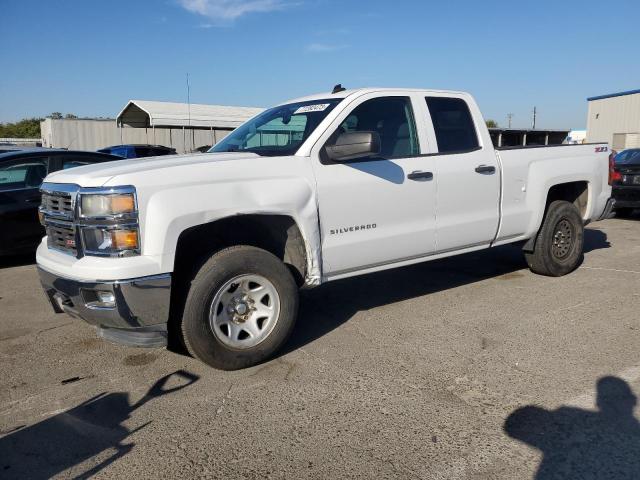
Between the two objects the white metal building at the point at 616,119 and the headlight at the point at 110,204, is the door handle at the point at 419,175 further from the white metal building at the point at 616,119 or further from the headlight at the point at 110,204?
the white metal building at the point at 616,119

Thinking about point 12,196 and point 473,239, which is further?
point 12,196

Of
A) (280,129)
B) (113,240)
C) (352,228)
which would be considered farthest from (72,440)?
(280,129)

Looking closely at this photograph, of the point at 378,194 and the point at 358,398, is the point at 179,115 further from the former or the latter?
the point at 358,398

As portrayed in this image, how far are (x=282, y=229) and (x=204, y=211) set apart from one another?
782mm

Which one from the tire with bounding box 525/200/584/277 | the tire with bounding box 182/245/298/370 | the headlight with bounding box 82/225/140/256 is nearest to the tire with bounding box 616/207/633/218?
the tire with bounding box 525/200/584/277

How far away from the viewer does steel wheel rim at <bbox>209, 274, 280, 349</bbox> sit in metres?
3.81

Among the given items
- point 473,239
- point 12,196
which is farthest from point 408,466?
point 12,196

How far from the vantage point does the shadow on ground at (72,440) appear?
9.23 ft

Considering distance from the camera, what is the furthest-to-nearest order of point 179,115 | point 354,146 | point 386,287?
point 179,115, point 386,287, point 354,146

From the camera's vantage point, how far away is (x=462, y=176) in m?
5.07

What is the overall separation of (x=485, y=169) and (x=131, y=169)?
326cm

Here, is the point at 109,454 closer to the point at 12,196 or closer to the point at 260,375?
the point at 260,375

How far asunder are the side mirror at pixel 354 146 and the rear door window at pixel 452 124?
1231 millimetres

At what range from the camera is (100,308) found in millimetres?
3529
